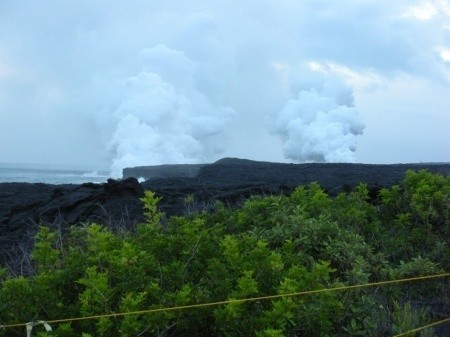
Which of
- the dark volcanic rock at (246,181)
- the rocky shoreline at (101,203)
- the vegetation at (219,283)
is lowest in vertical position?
the vegetation at (219,283)

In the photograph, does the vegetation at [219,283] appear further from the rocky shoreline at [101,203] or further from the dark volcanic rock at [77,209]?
the dark volcanic rock at [77,209]

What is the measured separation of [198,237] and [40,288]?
1520mm

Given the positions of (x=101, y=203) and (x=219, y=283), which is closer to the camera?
(x=219, y=283)

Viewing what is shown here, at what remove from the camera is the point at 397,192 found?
37.8 ft

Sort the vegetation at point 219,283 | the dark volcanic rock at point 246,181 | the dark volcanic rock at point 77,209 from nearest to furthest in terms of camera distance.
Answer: the vegetation at point 219,283, the dark volcanic rock at point 77,209, the dark volcanic rock at point 246,181

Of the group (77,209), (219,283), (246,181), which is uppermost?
(246,181)

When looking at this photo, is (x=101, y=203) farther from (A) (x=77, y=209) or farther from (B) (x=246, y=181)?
(B) (x=246, y=181)

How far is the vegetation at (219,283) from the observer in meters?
5.25

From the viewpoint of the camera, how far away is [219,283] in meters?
5.59

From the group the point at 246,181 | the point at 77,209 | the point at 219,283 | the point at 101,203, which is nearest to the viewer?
the point at 219,283

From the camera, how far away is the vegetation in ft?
17.2

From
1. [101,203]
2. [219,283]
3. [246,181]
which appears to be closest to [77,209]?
[101,203]

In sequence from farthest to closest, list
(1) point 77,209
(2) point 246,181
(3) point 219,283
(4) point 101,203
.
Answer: (2) point 246,181 < (4) point 101,203 < (1) point 77,209 < (3) point 219,283

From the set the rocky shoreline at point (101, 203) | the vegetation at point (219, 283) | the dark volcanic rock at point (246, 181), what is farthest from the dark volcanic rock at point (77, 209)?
the vegetation at point (219, 283)
